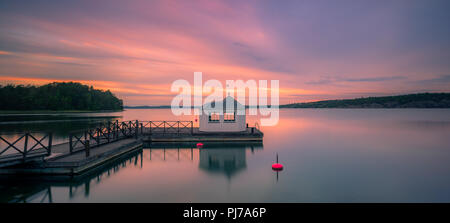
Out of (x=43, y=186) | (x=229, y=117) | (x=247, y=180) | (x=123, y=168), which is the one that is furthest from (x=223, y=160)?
(x=43, y=186)

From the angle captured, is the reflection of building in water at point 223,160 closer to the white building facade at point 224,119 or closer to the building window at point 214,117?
the white building facade at point 224,119

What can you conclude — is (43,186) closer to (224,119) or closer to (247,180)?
(247,180)

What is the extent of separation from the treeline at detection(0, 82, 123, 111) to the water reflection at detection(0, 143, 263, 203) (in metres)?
93.1

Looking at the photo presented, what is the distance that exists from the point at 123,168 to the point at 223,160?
7.00m

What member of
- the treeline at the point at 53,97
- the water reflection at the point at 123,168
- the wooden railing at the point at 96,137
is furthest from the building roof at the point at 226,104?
the treeline at the point at 53,97

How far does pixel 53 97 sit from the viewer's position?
87125mm

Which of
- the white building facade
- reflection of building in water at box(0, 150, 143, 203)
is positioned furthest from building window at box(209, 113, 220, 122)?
reflection of building in water at box(0, 150, 143, 203)

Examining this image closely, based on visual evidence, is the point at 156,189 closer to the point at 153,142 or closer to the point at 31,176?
the point at 31,176

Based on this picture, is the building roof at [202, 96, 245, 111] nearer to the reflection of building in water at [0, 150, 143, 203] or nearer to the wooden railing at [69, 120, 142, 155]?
the wooden railing at [69, 120, 142, 155]

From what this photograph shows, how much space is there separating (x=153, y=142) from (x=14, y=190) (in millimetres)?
12008

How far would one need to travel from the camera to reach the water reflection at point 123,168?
901 centimetres
